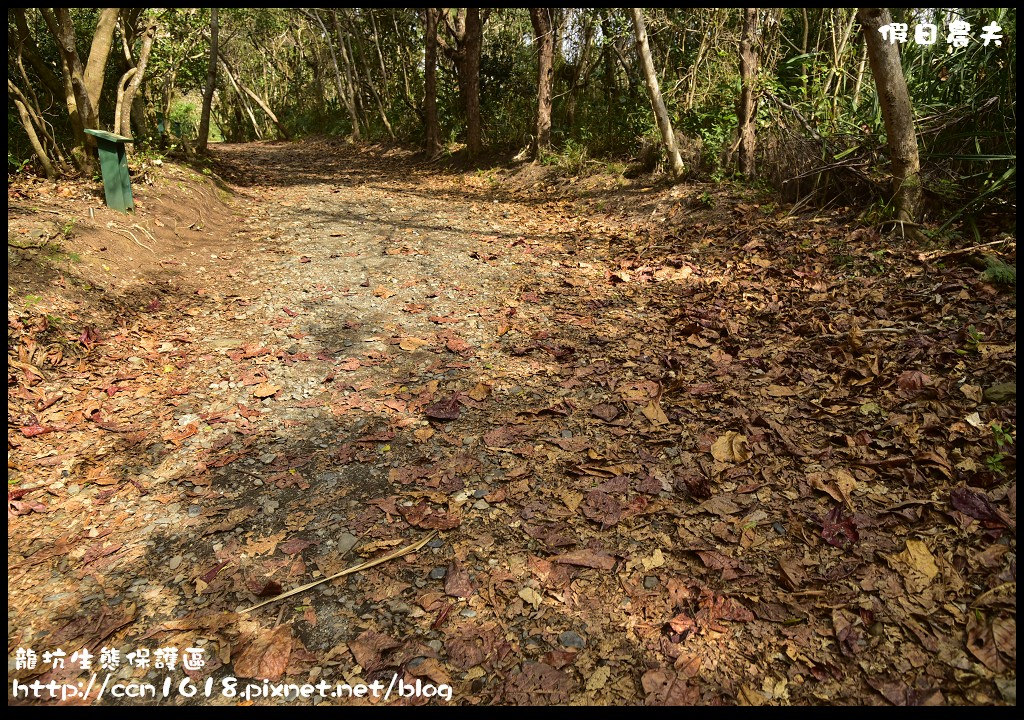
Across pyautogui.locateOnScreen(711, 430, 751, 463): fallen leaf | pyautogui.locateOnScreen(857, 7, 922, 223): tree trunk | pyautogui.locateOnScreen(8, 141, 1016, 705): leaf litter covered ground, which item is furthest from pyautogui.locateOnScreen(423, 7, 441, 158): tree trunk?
pyautogui.locateOnScreen(711, 430, 751, 463): fallen leaf

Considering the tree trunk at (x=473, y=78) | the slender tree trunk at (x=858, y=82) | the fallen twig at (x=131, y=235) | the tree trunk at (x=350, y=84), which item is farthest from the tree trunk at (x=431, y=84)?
the fallen twig at (x=131, y=235)

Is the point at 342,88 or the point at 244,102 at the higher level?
the point at 244,102

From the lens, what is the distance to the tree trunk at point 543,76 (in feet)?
31.8

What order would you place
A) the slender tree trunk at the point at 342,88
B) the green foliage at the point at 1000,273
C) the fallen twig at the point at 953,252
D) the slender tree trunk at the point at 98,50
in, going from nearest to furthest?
1. the green foliage at the point at 1000,273
2. the fallen twig at the point at 953,252
3. the slender tree trunk at the point at 98,50
4. the slender tree trunk at the point at 342,88

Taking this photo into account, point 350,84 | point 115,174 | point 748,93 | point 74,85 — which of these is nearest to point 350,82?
point 350,84

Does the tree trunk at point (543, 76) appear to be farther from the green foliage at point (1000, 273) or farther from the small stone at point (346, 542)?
the small stone at point (346, 542)

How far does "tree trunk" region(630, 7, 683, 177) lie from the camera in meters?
7.25

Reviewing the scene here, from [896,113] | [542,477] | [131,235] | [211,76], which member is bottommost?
[542,477]

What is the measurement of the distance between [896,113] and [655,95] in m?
2.99

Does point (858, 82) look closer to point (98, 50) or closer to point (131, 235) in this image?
point (131, 235)

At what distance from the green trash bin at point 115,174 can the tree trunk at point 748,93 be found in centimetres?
668

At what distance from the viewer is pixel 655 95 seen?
7.40 m

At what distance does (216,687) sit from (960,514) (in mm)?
2845

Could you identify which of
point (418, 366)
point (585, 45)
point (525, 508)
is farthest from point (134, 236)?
point (585, 45)
